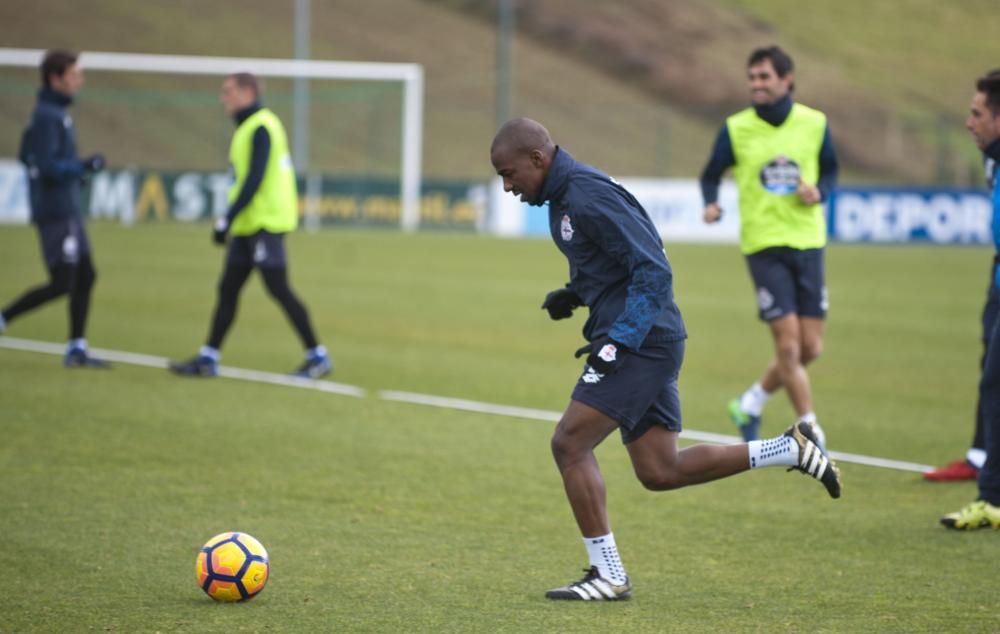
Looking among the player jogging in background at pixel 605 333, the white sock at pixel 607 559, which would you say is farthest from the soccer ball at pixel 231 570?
the white sock at pixel 607 559

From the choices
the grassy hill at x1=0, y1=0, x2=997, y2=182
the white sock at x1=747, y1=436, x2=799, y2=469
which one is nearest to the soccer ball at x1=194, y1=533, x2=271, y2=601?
the white sock at x1=747, y1=436, x2=799, y2=469

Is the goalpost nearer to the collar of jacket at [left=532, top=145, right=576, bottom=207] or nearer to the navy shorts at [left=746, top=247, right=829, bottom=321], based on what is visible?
the navy shorts at [left=746, top=247, right=829, bottom=321]

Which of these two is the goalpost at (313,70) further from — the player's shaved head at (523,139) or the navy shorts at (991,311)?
the player's shaved head at (523,139)

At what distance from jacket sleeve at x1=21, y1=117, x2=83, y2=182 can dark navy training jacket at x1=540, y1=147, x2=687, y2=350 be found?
283 inches

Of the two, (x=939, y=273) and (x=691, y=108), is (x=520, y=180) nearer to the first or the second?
(x=939, y=273)

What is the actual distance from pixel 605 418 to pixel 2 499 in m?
3.49

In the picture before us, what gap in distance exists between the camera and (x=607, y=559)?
6.10 metres

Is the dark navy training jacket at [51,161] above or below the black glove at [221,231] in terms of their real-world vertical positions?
above

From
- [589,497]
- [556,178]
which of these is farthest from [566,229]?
[589,497]

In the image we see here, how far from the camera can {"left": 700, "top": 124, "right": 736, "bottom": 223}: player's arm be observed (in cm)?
990

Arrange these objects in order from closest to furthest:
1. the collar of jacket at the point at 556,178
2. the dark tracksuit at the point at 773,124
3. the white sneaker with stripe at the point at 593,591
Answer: the collar of jacket at the point at 556,178 → the white sneaker with stripe at the point at 593,591 → the dark tracksuit at the point at 773,124

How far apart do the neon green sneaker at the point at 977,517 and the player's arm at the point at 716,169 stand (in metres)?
2.90

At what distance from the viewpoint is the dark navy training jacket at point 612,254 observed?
5867 millimetres

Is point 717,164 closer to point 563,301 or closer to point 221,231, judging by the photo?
point 563,301
